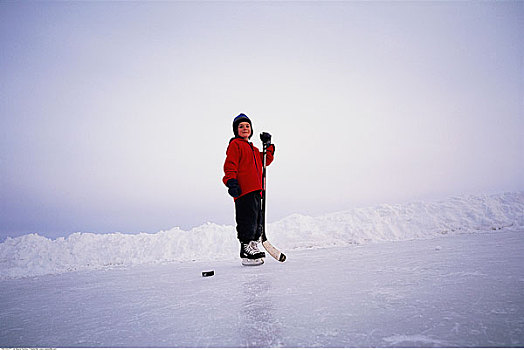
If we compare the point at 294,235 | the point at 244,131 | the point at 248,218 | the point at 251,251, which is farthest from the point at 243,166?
the point at 294,235

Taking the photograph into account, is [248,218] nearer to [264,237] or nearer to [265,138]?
[264,237]

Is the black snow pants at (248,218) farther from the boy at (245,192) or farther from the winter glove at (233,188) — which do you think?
the winter glove at (233,188)

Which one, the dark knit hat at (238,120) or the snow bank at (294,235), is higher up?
the dark knit hat at (238,120)

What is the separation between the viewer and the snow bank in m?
5.92

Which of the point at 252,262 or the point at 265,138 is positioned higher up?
the point at 265,138

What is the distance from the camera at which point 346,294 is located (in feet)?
6.26

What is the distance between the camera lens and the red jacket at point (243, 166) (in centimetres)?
375

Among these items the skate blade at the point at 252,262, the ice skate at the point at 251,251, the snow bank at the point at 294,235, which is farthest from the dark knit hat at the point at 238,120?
the snow bank at the point at 294,235

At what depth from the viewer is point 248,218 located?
12.4 ft

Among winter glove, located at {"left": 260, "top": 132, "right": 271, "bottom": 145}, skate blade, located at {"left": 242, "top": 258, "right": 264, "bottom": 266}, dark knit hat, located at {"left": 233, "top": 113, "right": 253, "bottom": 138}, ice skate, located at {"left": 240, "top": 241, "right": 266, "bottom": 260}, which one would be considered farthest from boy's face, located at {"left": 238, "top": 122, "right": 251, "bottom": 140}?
skate blade, located at {"left": 242, "top": 258, "right": 264, "bottom": 266}

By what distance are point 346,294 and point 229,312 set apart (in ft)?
2.33

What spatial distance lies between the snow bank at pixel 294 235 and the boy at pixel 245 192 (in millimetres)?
1857

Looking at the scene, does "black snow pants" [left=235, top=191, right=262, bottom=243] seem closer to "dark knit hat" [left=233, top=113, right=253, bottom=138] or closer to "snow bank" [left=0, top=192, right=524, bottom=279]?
"dark knit hat" [left=233, top=113, right=253, bottom=138]

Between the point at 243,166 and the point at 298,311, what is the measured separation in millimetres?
2444
